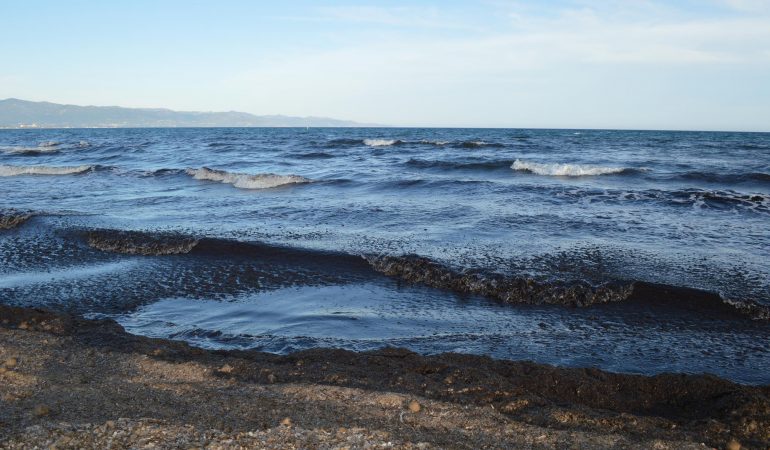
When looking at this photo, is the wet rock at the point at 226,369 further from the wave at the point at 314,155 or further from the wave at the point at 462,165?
the wave at the point at 314,155

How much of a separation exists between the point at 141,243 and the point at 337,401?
7.15 meters

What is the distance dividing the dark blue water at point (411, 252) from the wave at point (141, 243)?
0.32ft

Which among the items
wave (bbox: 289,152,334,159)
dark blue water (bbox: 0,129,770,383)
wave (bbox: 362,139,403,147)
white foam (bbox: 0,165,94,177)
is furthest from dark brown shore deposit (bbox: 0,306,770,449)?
wave (bbox: 362,139,403,147)

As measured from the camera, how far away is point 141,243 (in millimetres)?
9969

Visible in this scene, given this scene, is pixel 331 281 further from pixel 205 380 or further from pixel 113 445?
pixel 113 445

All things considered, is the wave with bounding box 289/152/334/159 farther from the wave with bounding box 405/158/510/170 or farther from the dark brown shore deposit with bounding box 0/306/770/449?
the dark brown shore deposit with bounding box 0/306/770/449

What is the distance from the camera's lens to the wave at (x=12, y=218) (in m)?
A: 11.8

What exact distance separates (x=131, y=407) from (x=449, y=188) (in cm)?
1458

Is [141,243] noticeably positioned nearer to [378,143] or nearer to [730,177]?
[730,177]

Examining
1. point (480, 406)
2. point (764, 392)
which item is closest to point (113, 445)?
point (480, 406)

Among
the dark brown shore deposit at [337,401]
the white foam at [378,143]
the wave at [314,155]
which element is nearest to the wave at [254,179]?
the wave at [314,155]

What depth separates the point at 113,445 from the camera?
130 inches

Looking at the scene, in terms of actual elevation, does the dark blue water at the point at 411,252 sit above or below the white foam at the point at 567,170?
below

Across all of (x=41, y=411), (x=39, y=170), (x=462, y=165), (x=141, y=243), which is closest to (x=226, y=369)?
(x=41, y=411)
